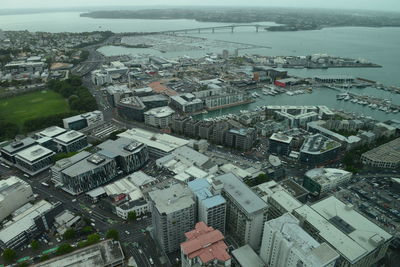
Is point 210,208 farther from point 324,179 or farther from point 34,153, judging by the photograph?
point 34,153

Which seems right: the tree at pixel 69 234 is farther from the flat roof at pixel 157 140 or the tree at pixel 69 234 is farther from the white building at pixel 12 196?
the flat roof at pixel 157 140

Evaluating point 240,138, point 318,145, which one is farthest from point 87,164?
point 318,145

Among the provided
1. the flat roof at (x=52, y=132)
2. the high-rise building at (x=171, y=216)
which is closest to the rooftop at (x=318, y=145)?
the high-rise building at (x=171, y=216)

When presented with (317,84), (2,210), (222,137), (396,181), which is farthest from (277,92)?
(2,210)

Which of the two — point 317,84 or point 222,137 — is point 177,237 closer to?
point 222,137

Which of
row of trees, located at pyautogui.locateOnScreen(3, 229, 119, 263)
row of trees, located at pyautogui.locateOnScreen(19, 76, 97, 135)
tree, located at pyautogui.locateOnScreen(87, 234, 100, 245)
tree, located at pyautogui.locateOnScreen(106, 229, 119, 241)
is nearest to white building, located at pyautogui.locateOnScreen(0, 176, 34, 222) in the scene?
row of trees, located at pyautogui.locateOnScreen(3, 229, 119, 263)

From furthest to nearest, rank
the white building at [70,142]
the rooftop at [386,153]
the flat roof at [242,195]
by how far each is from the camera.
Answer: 1. the white building at [70,142]
2. the rooftop at [386,153]
3. the flat roof at [242,195]
